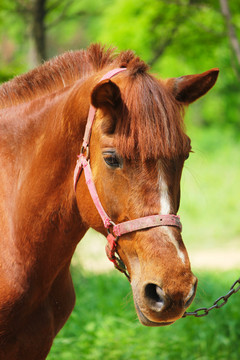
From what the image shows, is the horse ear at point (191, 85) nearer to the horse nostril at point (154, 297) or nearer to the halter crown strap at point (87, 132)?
the halter crown strap at point (87, 132)

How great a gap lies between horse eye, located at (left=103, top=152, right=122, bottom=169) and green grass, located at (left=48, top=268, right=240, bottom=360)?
234 cm

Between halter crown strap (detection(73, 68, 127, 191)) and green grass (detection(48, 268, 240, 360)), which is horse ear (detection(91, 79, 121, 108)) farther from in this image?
green grass (detection(48, 268, 240, 360))

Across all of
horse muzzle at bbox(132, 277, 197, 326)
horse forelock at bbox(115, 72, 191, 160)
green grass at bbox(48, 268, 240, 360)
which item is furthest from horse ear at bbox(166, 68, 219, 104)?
green grass at bbox(48, 268, 240, 360)

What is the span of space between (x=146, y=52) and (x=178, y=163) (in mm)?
6743

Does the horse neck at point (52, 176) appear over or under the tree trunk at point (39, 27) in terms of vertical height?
under

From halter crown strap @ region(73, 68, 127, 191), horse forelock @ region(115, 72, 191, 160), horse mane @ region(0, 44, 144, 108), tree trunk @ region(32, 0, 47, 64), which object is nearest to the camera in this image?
horse forelock @ region(115, 72, 191, 160)

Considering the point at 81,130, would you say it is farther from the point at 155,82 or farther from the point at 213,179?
the point at 213,179

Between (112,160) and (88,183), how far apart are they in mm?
208

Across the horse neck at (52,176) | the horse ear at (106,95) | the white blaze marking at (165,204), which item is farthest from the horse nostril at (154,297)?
the horse ear at (106,95)

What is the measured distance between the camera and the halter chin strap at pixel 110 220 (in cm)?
214

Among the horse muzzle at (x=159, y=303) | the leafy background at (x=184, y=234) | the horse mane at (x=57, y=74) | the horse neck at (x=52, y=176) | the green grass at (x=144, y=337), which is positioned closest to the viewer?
the horse muzzle at (x=159, y=303)

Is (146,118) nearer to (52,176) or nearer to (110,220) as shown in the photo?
(110,220)

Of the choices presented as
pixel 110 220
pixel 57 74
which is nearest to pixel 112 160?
pixel 110 220

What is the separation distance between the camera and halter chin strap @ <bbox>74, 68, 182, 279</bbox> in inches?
84.2
